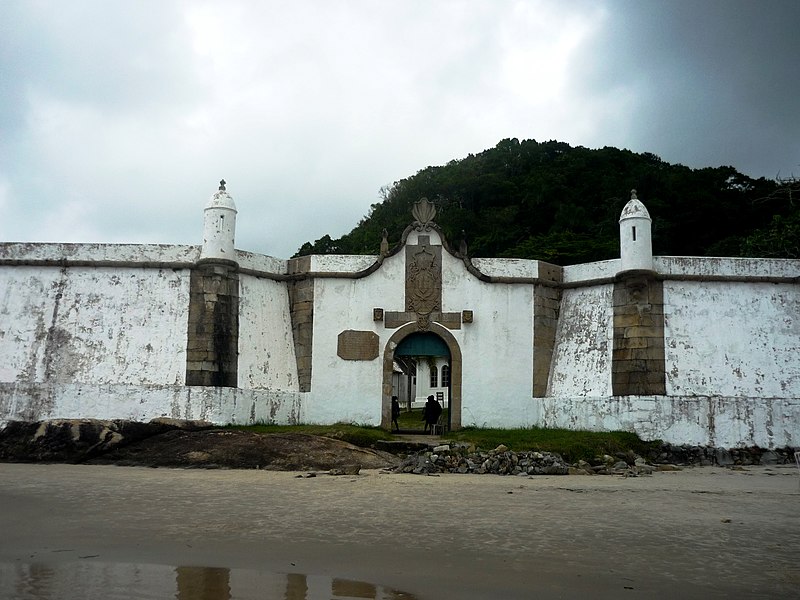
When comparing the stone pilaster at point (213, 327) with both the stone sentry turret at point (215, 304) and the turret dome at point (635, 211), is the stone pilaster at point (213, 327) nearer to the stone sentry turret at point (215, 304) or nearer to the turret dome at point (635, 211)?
the stone sentry turret at point (215, 304)

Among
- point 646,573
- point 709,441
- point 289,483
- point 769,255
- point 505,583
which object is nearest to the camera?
point 505,583

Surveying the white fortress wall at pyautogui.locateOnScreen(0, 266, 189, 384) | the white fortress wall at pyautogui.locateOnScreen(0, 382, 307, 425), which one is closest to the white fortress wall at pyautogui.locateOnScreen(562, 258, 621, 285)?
the white fortress wall at pyautogui.locateOnScreen(0, 382, 307, 425)

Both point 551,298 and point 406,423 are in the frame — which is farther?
point 406,423

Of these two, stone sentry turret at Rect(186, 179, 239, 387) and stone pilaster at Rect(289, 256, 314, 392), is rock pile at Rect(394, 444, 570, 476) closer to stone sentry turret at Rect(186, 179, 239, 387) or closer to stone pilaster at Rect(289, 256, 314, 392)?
stone pilaster at Rect(289, 256, 314, 392)

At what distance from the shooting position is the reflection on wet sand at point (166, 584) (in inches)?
177

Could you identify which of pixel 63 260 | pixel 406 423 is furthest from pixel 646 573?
pixel 406 423

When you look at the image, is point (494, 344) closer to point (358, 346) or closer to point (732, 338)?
point (358, 346)

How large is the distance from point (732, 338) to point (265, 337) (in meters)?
10.6

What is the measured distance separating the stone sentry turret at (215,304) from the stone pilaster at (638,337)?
8.68 meters

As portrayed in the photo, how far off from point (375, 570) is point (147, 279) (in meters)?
12.6

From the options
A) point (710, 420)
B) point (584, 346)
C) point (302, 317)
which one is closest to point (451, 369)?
point (584, 346)

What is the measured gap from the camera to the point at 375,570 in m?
5.16

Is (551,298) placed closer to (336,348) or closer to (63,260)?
(336,348)

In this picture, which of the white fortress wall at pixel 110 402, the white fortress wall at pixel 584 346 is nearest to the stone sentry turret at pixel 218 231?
the white fortress wall at pixel 110 402
